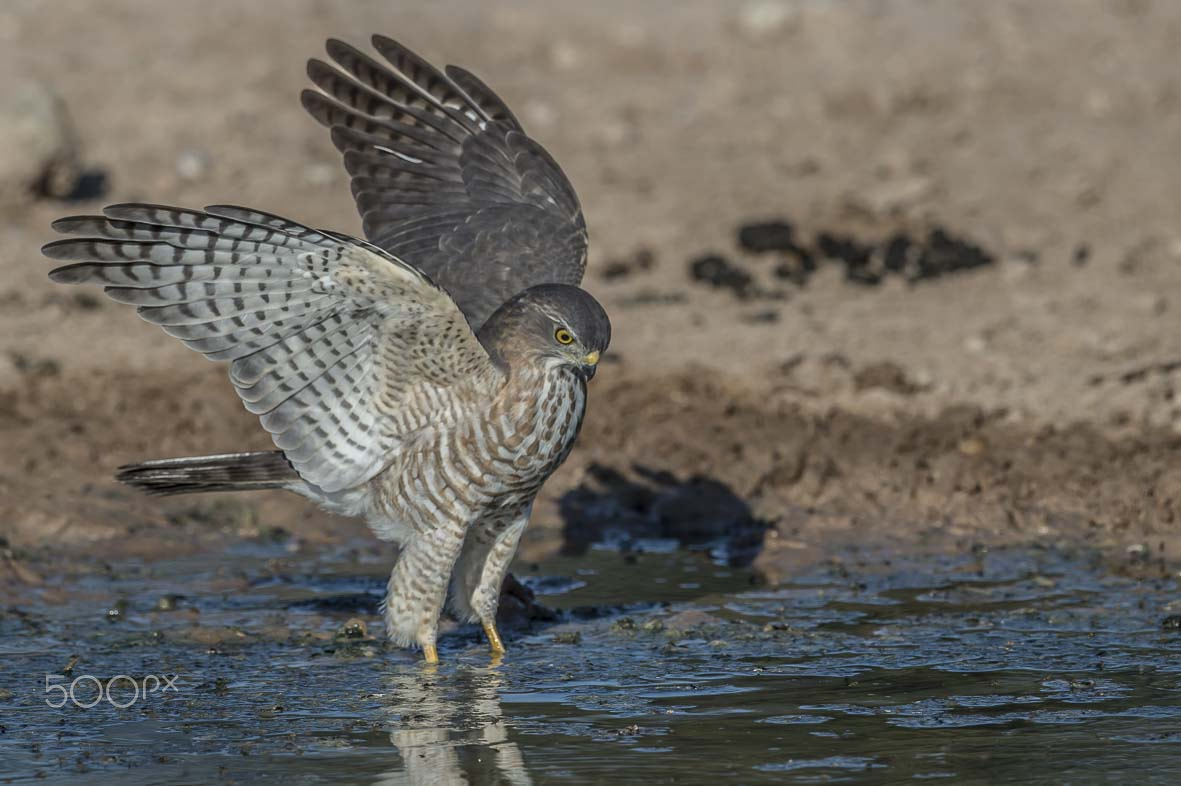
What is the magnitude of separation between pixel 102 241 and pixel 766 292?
5.87 m

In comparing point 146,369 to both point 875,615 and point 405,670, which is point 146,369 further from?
point 875,615

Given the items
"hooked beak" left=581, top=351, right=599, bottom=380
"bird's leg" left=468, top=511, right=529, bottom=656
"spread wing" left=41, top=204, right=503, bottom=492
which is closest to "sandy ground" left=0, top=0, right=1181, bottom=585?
"bird's leg" left=468, top=511, right=529, bottom=656

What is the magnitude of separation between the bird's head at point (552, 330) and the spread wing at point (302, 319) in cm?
11

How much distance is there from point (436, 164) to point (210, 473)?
1641 millimetres

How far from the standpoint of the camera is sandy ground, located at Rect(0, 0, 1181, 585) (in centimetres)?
835

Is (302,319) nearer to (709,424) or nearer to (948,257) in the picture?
(709,424)

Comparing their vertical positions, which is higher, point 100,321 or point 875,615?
point 100,321

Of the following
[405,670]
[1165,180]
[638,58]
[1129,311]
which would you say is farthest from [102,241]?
[638,58]

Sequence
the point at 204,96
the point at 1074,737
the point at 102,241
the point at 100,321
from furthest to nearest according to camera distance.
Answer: the point at 204,96 < the point at 100,321 < the point at 102,241 < the point at 1074,737

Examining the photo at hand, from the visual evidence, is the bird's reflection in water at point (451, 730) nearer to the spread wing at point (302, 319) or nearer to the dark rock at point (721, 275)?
the spread wing at point (302, 319)

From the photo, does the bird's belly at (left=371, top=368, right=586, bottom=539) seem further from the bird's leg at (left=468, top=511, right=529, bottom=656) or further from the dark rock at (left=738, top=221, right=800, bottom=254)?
the dark rock at (left=738, top=221, right=800, bottom=254)

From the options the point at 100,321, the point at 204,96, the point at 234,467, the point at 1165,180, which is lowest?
the point at 234,467

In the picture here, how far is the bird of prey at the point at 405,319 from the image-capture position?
5.66 metres

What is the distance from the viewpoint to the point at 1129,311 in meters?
10.0
